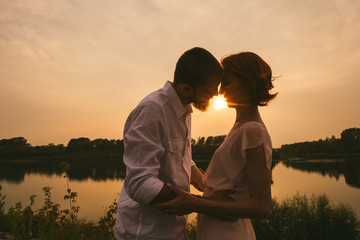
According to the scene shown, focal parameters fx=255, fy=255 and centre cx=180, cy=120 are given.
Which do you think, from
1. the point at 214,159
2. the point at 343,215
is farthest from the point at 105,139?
the point at 214,159

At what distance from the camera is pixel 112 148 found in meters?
83.9

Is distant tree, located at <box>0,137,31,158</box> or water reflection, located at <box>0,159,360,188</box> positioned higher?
distant tree, located at <box>0,137,31,158</box>

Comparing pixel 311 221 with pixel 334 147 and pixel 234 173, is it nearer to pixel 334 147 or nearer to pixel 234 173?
pixel 234 173

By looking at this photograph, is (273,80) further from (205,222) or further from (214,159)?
(205,222)

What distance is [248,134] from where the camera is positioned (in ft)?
5.51

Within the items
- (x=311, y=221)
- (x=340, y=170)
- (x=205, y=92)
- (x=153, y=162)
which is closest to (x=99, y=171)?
(x=311, y=221)

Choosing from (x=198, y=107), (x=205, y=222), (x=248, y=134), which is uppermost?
(x=198, y=107)

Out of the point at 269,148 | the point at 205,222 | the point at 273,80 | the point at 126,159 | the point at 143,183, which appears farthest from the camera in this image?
the point at 273,80

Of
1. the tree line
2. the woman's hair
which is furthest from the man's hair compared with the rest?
the tree line

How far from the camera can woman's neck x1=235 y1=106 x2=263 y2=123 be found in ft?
6.10

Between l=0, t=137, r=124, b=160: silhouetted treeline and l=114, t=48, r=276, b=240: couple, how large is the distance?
77.6m

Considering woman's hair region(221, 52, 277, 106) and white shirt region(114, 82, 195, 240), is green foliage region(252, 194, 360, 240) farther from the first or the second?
white shirt region(114, 82, 195, 240)

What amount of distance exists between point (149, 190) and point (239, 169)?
685 mm

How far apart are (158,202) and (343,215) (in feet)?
43.5
